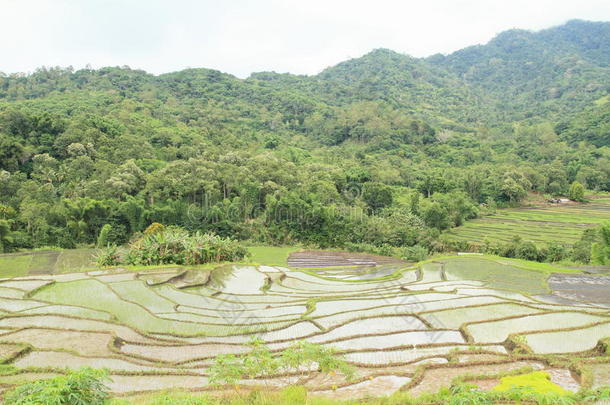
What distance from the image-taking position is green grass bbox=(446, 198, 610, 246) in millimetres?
35562

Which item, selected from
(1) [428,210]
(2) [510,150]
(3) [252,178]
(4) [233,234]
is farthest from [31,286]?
(2) [510,150]

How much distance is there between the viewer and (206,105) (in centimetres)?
8700

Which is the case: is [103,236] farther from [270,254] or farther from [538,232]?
[538,232]

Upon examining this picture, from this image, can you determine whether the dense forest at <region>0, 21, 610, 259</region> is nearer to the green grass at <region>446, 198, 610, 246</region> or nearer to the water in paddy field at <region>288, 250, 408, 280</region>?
the green grass at <region>446, 198, 610, 246</region>

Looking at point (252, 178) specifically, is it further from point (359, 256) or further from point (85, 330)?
point (85, 330)

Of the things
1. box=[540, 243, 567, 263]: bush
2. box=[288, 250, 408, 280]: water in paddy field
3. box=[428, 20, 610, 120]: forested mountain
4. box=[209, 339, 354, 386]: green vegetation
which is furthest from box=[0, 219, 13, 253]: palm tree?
box=[428, 20, 610, 120]: forested mountain

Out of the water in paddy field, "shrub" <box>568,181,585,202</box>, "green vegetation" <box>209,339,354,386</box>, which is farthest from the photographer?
"shrub" <box>568,181,585,202</box>

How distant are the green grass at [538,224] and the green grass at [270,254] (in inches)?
612

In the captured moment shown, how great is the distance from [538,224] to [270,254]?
2854 centimetres

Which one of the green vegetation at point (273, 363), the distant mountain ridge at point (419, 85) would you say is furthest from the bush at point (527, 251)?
the distant mountain ridge at point (419, 85)

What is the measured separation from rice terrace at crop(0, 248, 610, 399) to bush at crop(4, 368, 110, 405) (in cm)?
257

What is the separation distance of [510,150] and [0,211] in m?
82.1

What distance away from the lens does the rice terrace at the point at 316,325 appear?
875cm

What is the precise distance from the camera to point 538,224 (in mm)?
41188
